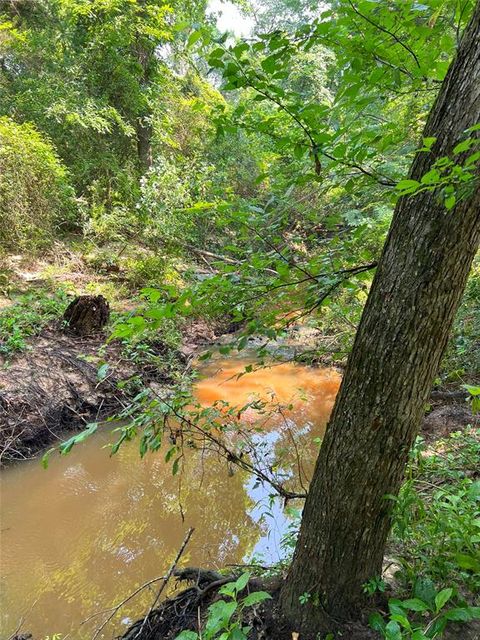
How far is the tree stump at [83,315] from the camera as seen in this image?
18.9 ft

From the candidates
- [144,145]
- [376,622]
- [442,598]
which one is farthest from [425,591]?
[144,145]

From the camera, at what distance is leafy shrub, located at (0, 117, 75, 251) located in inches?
260

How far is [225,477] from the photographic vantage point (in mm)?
3941

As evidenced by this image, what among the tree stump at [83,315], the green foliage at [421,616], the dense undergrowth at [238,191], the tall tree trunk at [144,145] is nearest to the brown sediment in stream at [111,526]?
the dense undergrowth at [238,191]

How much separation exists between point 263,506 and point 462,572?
2.19 meters

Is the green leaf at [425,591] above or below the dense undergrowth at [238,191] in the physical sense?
below

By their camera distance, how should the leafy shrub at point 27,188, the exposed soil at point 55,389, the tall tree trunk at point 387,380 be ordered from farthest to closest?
the leafy shrub at point 27,188 < the exposed soil at point 55,389 < the tall tree trunk at point 387,380

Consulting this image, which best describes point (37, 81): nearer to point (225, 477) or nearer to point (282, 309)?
point (225, 477)

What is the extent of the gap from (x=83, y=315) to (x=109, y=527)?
331 cm

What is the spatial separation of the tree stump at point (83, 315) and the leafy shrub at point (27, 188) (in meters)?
2.24

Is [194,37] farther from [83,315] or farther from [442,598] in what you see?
[83,315]

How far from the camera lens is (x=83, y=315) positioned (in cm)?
581

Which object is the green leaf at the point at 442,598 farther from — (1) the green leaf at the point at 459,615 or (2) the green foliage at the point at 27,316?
(2) the green foliage at the point at 27,316

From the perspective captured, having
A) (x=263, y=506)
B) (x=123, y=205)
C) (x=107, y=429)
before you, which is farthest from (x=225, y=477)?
(x=123, y=205)
